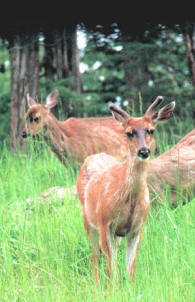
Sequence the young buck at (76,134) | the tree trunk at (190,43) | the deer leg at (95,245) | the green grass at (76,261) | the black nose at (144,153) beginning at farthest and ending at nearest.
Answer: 1. the young buck at (76,134)
2. the tree trunk at (190,43)
3. the deer leg at (95,245)
4. the black nose at (144,153)
5. the green grass at (76,261)

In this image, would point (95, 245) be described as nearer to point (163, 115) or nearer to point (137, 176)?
point (137, 176)

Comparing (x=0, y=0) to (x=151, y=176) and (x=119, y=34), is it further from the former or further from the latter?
(x=151, y=176)

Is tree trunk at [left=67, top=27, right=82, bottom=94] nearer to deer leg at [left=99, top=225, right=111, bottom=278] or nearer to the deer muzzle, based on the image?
deer leg at [left=99, top=225, right=111, bottom=278]

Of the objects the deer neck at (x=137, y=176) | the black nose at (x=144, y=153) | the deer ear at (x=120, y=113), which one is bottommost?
the deer neck at (x=137, y=176)

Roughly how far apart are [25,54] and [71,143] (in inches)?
104

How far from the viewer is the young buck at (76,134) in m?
9.50

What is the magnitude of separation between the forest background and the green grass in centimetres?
369

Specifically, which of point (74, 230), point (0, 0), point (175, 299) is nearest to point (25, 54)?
point (0, 0)

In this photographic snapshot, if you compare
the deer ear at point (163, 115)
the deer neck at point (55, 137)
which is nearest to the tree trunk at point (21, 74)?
the deer neck at point (55, 137)

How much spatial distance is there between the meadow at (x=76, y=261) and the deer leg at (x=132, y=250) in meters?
0.07

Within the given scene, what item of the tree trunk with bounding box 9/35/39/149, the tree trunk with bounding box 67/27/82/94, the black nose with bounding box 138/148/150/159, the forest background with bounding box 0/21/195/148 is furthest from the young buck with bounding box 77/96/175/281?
the tree trunk with bounding box 67/27/82/94

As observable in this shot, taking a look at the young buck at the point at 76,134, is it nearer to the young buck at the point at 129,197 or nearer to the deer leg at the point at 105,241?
the young buck at the point at 129,197

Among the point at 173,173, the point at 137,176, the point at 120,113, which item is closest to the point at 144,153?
the point at 137,176

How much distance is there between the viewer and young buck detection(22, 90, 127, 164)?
31.2ft
